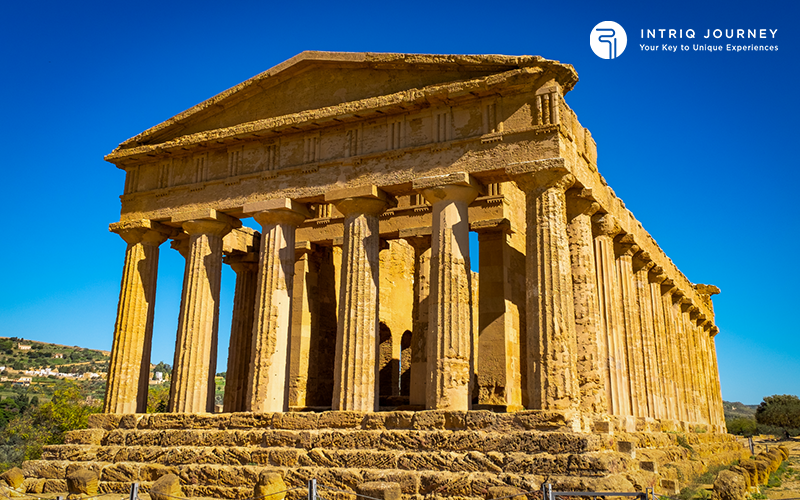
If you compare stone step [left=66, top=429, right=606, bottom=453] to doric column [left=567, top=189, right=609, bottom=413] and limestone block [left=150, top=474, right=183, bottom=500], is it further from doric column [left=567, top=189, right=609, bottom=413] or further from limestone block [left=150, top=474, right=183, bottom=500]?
doric column [left=567, top=189, right=609, bottom=413]

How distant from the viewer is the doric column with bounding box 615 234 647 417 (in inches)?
751

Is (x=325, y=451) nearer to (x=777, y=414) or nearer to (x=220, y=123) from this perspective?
(x=220, y=123)

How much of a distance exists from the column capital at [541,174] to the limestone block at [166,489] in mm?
9074

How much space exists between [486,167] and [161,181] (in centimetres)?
978

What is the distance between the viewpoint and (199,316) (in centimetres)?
1791

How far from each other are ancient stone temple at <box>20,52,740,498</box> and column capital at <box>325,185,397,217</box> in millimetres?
70

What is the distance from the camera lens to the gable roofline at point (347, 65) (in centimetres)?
1471

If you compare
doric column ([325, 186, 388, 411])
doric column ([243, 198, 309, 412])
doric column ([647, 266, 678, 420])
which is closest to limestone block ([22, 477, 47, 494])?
doric column ([243, 198, 309, 412])

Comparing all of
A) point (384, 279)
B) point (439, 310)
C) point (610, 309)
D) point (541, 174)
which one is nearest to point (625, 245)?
point (610, 309)

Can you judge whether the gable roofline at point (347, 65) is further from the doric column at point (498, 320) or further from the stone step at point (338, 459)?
the stone step at point (338, 459)

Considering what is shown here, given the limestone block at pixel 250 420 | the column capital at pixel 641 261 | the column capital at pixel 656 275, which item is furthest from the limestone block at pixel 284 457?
the column capital at pixel 656 275

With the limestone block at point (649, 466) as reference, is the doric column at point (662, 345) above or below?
above

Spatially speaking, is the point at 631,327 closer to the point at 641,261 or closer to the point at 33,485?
the point at 641,261

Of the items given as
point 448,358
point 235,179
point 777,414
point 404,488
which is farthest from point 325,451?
point 777,414
